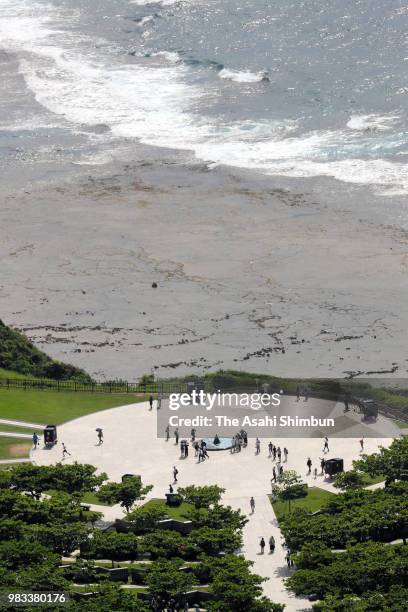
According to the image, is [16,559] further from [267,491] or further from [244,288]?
[244,288]

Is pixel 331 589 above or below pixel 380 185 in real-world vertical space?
below

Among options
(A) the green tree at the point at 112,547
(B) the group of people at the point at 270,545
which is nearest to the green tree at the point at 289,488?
(B) the group of people at the point at 270,545

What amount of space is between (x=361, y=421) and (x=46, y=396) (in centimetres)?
2127

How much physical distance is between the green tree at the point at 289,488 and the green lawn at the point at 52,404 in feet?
58.3

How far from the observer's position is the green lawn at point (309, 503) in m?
83.7

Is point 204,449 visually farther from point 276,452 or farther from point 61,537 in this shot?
point 61,537

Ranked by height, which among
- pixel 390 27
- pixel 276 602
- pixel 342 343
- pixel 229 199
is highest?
pixel 390 27

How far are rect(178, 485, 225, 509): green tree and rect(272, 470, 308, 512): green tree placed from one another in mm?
3169

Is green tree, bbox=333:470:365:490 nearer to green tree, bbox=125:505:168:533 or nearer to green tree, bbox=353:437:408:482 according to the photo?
green tree, bbox=353:437:408:482

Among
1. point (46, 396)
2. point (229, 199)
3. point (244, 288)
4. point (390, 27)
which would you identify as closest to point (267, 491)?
point (46, 396)

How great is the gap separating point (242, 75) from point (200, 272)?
58.1 meters

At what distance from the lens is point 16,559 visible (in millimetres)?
75312

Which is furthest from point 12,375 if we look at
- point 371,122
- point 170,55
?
point 170,55

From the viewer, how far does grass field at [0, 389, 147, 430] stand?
99.2 m
